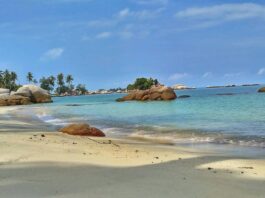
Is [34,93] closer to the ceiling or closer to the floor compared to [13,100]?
closer to the ceiling

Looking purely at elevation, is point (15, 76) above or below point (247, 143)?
above

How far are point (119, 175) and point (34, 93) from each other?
259 ft

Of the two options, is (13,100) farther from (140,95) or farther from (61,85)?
(61,85)

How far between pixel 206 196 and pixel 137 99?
236ft

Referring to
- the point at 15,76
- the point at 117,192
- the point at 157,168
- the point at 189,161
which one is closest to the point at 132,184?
the point at 117,192

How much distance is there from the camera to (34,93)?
83750 mm

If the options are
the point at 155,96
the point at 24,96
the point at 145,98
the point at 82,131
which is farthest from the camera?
the point at 24,96

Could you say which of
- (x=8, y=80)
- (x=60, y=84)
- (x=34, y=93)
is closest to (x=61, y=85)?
(x=60, y=84)

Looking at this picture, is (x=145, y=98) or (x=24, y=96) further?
(x=24, y=96)

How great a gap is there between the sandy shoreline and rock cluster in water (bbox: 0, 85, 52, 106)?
64.6 meters

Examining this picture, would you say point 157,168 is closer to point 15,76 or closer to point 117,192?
point 117,192

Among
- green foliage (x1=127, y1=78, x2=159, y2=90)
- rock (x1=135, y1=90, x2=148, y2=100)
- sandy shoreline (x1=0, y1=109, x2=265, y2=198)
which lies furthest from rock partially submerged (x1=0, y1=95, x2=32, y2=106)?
sandy shoreline (x1=0, y1=109, x2=265, y2=198)

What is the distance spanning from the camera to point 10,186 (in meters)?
6.09

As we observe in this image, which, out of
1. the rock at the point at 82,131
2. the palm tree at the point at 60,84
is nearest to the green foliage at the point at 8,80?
the palm tree at the point at 60,84
